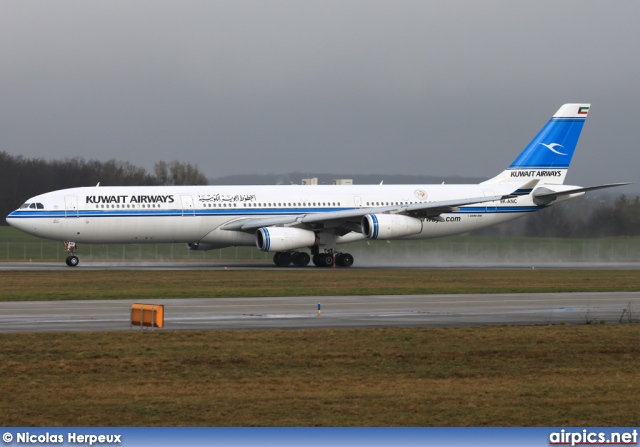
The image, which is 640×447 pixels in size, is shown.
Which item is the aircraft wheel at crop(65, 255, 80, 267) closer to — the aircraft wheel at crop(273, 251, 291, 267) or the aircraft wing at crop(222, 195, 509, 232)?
the aircraft wing at crop(222, 195, 509, 232)

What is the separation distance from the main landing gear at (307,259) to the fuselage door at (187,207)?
494cm

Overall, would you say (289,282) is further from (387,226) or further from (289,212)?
(289,212)

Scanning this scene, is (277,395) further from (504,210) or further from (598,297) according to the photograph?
(504,210)

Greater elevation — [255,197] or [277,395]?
[255,197]

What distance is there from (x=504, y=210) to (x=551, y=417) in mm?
42557

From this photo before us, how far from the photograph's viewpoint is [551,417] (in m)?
12.6

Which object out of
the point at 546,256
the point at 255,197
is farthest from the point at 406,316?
the point at 546,256

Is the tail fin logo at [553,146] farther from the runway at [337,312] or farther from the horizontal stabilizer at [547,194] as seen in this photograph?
the runway at [337,312]

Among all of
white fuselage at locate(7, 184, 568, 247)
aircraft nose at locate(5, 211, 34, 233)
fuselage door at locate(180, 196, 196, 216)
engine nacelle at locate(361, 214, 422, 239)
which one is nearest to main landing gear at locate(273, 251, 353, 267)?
white fuselage at locate(7, 184, 568, 247)

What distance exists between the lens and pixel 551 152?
184ft

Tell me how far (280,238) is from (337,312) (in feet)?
70.3

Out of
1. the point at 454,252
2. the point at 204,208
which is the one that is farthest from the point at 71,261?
the point at 454,252
